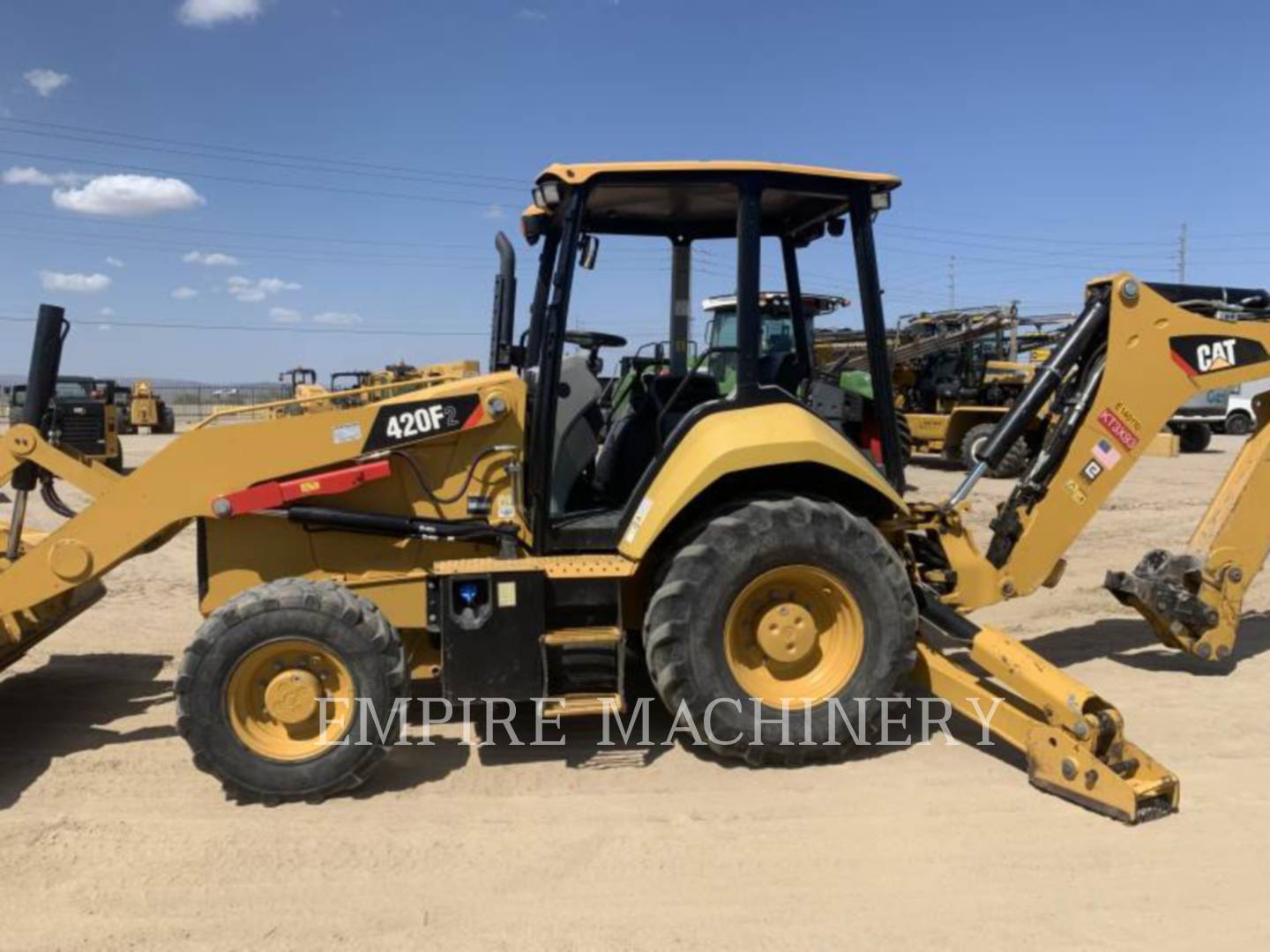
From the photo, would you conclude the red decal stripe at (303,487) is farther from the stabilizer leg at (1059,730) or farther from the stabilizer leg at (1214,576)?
the stabilizer leg at (1214,576)

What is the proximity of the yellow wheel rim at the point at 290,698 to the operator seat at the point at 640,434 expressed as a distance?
1580 mm

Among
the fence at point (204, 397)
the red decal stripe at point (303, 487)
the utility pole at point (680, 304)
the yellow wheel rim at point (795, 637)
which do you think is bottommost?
the yellow wheel rim at point (795, 637)

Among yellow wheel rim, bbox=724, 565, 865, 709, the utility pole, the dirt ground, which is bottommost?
the dirt ground

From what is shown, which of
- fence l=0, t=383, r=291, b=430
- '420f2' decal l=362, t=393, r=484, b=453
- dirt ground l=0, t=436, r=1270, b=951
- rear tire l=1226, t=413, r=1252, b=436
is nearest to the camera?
dirt ground l=0, t=436, r=1270, b=951

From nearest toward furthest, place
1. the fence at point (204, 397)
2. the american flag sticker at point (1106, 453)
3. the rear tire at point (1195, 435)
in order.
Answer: the american flag sticker at point (1106, 453), the rear tire at point (1195, 435), the fence at point (204, 397)

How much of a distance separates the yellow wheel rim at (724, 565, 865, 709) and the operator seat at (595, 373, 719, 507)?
908mm

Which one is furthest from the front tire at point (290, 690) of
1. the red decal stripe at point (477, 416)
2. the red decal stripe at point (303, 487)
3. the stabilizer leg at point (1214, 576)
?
the stabilizer leg at point (1214, 576)

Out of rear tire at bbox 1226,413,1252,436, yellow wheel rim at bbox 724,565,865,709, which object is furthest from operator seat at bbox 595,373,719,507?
rear tire at bbox 1226,413,1252,436

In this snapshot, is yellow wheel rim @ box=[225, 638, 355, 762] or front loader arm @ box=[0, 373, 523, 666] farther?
front loader arm @ box=[0, 373, 523, 666]

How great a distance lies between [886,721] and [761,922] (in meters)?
1.67

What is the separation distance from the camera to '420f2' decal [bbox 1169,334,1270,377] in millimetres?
5027

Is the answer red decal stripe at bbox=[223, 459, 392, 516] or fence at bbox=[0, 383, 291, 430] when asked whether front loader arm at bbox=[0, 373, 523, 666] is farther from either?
fence at bbox=[0, 383, 291, 430]

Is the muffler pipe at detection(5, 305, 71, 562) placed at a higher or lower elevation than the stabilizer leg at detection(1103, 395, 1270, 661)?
higher

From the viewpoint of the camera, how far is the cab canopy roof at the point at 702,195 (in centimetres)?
426
